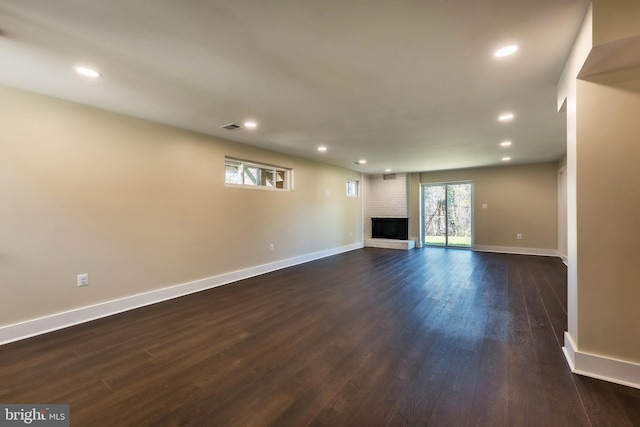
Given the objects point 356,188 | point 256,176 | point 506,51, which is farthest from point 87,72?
point 356,188

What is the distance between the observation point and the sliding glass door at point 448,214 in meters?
7.85

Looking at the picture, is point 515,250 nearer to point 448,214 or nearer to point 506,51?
point 448,214

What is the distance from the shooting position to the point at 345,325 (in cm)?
278

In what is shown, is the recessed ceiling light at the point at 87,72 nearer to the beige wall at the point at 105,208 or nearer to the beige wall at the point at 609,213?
the beige wall at the point at 105,208

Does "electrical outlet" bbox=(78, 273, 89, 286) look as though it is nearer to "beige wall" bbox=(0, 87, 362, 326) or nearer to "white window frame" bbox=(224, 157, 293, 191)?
"beige wall" bbox=(0, 87, 362, 326)

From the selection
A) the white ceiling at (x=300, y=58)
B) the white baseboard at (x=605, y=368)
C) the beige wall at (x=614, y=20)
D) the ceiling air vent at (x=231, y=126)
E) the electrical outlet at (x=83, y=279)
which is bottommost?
the white baseboard at (x=605, y=368)

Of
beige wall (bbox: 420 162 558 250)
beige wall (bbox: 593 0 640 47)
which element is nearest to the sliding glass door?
beige wall (bbox: 420 162 558 250)

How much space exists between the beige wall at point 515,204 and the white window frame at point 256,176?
17.1 feet

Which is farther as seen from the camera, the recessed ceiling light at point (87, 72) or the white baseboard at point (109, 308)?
the white baseboard at point (109, 308)

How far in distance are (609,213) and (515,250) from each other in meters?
6.30

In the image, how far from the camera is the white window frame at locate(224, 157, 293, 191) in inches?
183

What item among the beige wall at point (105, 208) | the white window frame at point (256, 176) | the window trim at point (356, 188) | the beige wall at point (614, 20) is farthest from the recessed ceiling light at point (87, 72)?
the window trim at point (356, 188)

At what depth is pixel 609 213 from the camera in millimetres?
1805

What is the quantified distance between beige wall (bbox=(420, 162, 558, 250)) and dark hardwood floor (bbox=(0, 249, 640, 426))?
3814mm
